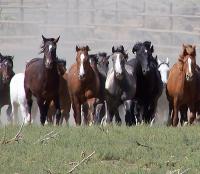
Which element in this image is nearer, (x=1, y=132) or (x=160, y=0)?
(x=1, y=132)

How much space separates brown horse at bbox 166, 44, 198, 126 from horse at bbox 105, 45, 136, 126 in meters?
0.92

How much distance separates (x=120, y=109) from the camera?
18.7 m

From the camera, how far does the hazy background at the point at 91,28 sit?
42938mm

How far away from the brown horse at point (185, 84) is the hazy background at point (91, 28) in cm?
2322

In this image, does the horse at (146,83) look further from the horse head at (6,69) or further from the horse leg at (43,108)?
the horse head at (6,69)

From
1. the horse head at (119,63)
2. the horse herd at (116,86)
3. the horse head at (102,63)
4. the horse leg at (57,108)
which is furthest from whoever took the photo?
the horse head at (102,63)

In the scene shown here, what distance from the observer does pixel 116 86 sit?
17734 mm

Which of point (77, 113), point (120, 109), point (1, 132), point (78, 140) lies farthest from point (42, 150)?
point (120, 109)

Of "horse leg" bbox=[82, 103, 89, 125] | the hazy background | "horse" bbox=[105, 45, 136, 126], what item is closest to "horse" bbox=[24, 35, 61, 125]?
"horse leg" bbox=[82, 103, 89, 125]

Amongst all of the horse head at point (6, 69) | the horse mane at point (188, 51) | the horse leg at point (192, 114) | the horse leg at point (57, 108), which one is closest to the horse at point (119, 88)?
the horse leg at point (57, 108)

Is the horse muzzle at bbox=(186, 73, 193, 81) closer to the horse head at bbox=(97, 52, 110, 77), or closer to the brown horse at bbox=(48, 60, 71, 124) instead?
the brown horse at bbox=(48, 60, 71, 124)

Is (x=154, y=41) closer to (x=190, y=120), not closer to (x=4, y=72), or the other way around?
(x=4, y=72)

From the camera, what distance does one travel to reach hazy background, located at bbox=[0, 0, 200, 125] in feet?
141

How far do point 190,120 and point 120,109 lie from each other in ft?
7.14
